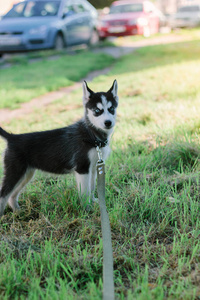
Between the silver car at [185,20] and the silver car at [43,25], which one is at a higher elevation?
the silver car at [43,25]

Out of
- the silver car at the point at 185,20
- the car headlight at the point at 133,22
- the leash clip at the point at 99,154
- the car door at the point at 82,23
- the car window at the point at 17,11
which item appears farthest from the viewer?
the silver car at the point at 185,20

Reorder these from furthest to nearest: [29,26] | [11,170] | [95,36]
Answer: [95,36] < [29,26] < [11,170]

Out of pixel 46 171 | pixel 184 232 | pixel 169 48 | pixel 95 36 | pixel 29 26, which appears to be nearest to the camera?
pixel 184 232

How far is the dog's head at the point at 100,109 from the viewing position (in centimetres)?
311

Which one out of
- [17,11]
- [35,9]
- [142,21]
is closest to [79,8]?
[35,9]

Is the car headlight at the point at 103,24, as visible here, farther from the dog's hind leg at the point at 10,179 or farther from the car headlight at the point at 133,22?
the dog's hind leg at the point at 10,179

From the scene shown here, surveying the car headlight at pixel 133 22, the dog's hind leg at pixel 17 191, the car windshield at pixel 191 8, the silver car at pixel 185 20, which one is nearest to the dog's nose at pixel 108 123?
the dog's hind leg at pixel 17 191

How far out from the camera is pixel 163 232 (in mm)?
2715

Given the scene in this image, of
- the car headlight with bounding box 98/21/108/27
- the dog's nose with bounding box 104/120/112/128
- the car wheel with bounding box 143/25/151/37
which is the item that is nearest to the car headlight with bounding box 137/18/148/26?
the car wheel with bounding box 143/25/151/37

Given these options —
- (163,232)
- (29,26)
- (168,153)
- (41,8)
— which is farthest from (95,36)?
(163,232)

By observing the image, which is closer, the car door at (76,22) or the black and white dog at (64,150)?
the black and white dog at (64,150)

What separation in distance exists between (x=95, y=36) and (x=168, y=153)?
1405cm

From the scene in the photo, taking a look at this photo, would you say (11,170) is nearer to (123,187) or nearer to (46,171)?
(46,171)

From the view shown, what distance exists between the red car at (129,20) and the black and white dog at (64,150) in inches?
601
